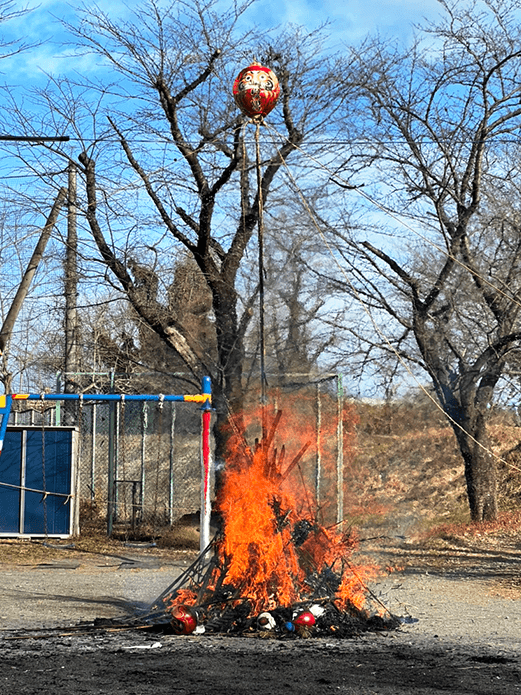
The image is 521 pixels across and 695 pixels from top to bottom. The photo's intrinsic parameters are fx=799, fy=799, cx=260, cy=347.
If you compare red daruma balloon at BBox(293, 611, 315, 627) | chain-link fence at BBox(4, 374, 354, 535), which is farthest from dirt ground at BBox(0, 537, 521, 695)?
chain-link fence at BBox(4, 374, 354, 535)

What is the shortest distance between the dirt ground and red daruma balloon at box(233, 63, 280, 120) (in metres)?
4.20

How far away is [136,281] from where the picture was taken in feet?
43.3

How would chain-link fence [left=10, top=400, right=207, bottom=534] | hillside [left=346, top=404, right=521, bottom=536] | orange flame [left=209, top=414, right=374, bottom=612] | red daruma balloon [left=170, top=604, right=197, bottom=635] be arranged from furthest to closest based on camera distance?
hillside [left=346, top=404, right=521, bottom=536] < chain-link fence [left=10, top=400, right=207, bottom=534] < orange flame [left=209, top=414, right=374, bottom=612] < red daruma balloon [left=170, top=604, right=197, bottom=635]

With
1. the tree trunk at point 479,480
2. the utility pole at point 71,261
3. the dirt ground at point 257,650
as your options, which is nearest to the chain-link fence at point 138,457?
the utility pole at point 71,261

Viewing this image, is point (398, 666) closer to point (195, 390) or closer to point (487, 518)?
point (195, 390)

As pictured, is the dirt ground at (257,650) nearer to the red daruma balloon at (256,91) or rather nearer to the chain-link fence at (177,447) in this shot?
the chain-link fence at (177,447)

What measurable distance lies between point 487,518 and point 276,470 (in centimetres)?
927

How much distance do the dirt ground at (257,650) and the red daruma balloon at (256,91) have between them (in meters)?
4.20

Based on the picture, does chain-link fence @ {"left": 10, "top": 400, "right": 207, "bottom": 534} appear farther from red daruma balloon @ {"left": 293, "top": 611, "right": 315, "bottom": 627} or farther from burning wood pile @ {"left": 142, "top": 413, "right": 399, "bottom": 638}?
red daruma balloon @ {"left": 293, "top": 611, "right": 315, "bottom": 627}

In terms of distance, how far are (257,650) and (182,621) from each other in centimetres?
75

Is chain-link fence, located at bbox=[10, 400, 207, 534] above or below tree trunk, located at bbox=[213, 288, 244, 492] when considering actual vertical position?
below

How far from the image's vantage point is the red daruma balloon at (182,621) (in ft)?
21.2

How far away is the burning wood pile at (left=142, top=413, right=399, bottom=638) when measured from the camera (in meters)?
6.59

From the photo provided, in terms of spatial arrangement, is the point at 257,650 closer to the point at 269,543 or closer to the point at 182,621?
the point at 182,621
